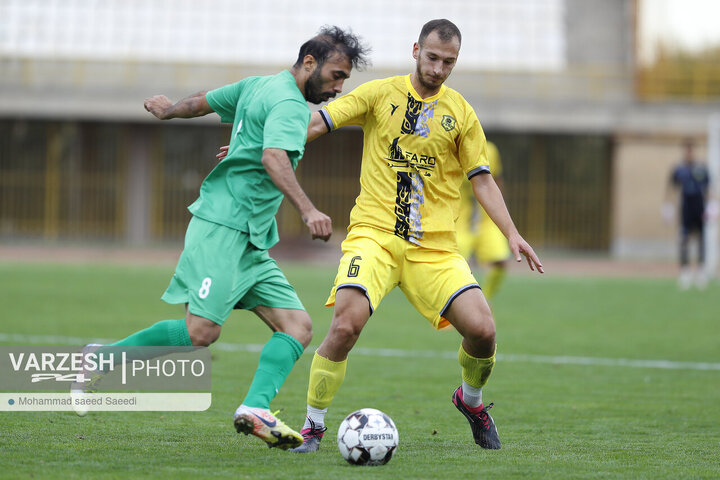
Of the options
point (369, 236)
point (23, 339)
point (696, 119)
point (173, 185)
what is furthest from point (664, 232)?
point (369, 236)

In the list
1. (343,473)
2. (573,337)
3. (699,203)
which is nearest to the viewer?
(343,473)

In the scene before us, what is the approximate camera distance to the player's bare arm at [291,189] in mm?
4770

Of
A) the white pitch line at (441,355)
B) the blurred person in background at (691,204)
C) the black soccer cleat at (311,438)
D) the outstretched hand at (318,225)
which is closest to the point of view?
the outstretched hand at (318,225)

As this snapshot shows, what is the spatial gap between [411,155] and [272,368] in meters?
1.45

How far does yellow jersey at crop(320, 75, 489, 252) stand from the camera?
568cm

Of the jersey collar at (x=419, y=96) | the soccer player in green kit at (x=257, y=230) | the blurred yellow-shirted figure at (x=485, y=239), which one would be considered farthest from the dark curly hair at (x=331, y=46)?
the blurred yellow-shirted figure at (x=485, y=239)

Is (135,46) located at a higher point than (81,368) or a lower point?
higher

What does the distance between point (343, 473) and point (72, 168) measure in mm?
29702

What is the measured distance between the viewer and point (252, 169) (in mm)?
5246

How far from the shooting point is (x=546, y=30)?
34656 millimetres

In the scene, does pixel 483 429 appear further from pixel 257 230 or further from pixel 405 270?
pixel 257 230

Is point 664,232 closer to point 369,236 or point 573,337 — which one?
point 573,337

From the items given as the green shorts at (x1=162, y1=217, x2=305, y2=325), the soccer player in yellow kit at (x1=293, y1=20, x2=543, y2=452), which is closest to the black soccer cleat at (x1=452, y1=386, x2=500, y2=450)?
the soccer player in yellow kit at (x1=293, y1=20, x2=543, y2=452)

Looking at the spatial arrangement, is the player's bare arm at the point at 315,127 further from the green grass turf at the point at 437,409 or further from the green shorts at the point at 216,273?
the green grass turf at the point at 437,409
